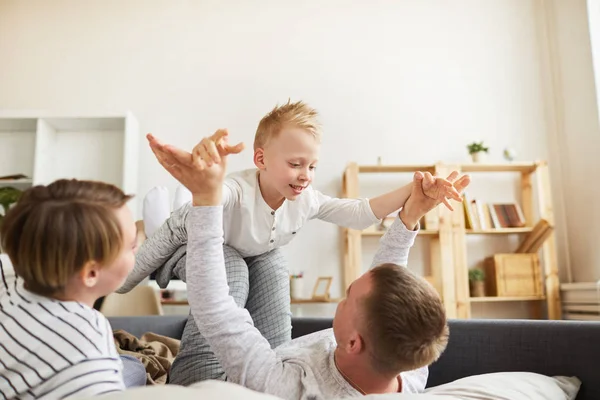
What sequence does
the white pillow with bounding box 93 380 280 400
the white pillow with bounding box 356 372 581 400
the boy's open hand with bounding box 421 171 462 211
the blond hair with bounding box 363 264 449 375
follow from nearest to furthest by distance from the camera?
1. the white pillow with bounding box 93 380 280 400
2. the blond hair with bounding box 363 264 449 375
3. the white pillow with bounding box 356 372 581 400
4. the boy's open hand with bounding box 421 171 462 211

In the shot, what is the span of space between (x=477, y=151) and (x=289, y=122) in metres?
2.60

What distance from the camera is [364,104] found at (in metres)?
4.23

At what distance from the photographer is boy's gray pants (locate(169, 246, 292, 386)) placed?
126cm

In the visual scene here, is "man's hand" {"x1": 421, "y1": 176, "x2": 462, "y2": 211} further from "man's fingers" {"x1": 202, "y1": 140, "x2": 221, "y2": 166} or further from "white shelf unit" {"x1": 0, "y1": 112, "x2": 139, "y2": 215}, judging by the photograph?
"white shelf unit" {"x1": 0, "y1": 112, "x2": 139, "y2": 215}

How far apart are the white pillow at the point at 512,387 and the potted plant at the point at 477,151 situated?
2798 millimetres

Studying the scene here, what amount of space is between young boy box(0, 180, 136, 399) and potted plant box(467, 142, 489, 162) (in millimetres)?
3428

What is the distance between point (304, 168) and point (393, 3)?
322cm

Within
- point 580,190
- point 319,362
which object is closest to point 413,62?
point 580,190

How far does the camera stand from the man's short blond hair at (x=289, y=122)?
1.62m

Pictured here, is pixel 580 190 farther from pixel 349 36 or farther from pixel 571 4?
pixel 349 36

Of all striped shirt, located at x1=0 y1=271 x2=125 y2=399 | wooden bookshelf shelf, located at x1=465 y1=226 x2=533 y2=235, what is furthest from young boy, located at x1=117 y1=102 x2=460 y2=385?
wooden bookshelf shelf, located at x1=465 y1=226 x2=533 y2=235

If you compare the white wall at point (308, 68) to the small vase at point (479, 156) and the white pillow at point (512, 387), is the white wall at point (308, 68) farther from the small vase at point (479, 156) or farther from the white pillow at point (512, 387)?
the white pillow at point (512, 387)

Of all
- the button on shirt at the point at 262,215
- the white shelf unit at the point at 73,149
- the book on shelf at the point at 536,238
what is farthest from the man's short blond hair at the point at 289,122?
the book on shelf at the point at 536,238

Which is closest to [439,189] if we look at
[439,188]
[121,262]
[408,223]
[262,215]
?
[439,188]
